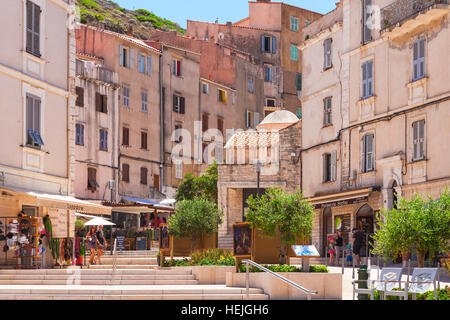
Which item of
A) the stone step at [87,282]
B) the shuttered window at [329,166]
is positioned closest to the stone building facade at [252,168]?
the shuttered window at [329,166]

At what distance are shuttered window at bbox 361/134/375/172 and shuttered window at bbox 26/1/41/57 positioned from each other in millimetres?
14578

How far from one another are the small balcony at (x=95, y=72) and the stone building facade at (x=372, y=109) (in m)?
14.9

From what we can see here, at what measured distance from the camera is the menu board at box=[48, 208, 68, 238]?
32.0 m

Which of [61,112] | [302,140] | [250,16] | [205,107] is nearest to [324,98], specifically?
[302,140]

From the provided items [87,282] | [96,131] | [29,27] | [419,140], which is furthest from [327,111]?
[87,282]

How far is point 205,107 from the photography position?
219 feet

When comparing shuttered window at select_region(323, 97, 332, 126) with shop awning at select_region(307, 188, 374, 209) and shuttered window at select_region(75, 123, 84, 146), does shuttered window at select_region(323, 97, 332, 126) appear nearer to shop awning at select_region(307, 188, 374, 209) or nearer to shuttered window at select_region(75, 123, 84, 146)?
shop awning at select_region(307, 188, 374, 209)

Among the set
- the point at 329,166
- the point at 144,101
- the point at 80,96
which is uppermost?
the point at 144,101

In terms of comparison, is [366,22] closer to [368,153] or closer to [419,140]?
[368,153]

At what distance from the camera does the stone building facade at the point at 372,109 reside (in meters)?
33.5

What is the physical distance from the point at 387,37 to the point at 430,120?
4653 millimetres

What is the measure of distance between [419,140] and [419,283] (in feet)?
52.4

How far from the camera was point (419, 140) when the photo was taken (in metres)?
34.4

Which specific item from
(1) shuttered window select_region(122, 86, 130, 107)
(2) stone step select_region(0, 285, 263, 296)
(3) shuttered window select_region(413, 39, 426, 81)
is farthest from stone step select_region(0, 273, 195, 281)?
(1) shuttered window select_region(122, 86, 130, 107)
